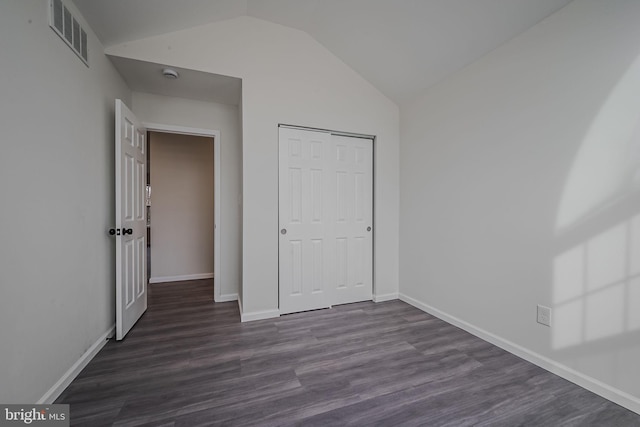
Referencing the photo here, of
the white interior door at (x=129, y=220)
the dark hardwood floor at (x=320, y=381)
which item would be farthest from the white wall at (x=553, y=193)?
the white interior door at (x=129, y=220)

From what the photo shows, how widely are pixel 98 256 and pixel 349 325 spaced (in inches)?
92.8

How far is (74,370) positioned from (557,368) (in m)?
3.39

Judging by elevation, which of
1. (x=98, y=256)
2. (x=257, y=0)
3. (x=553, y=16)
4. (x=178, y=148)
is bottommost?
(x=98, y=256)

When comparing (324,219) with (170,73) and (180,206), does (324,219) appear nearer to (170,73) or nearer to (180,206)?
(170,73)

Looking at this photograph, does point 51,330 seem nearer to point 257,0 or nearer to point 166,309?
point 166,309

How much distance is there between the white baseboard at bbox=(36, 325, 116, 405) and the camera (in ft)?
4.84

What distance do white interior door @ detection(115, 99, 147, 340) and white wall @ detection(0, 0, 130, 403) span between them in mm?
136

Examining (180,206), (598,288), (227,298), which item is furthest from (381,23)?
(180,206)

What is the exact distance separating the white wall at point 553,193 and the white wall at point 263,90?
1.24m

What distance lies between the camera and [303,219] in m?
2.95

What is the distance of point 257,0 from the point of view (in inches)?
95.3

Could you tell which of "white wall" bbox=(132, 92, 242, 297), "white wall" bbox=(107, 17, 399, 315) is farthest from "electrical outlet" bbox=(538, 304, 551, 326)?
"white wall" bbox=(132, 92, 242, 297)

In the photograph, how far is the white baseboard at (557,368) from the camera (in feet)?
4.94

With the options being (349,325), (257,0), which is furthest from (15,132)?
(349,325)
